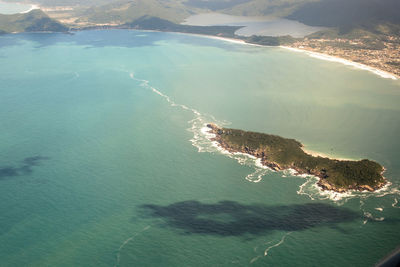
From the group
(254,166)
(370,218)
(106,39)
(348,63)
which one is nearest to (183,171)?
(254,166)

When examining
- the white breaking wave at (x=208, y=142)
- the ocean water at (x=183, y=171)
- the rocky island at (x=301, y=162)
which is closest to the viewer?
the ocean water at (x=183, y=171)

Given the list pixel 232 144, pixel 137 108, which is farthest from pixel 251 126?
pixel 137 108

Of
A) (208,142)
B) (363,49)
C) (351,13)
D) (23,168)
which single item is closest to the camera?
(23,168)

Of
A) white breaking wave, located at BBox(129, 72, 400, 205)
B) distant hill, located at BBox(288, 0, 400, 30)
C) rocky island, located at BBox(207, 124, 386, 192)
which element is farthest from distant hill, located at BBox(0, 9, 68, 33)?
rocky island, located at BBox(207, 124, 386, 192)

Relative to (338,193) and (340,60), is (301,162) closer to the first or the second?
(338,193)

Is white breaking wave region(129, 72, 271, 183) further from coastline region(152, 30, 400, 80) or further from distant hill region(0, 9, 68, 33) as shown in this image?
distant hill region(0, 9, 68, 33)

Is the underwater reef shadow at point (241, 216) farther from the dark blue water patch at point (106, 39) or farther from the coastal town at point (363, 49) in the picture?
the dark blue water patch at point (106, 39)

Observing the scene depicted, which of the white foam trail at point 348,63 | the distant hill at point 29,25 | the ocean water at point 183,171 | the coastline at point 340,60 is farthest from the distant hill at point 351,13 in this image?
the distant hill at point 29,25
